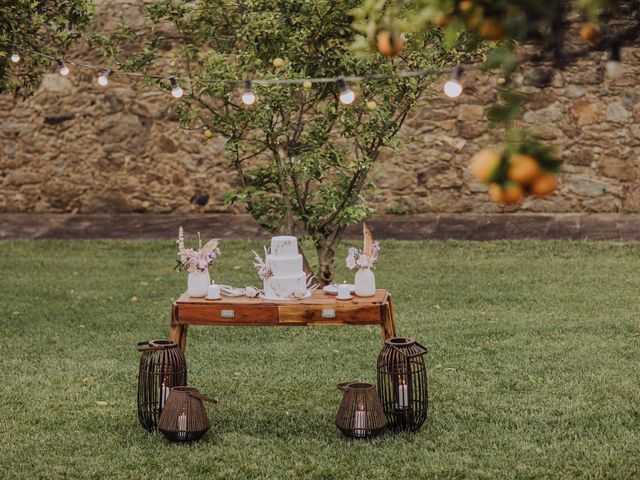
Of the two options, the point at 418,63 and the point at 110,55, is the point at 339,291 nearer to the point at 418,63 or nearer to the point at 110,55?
the point at 418,63

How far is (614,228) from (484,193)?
1.54m

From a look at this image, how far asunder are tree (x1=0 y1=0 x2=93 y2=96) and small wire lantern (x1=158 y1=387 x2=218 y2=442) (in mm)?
2895

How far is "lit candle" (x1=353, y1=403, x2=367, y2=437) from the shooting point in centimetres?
516

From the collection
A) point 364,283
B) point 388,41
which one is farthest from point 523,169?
point 364,283

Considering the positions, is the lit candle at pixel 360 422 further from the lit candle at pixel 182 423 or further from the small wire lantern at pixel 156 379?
the small wire lantern at pixel 156 379

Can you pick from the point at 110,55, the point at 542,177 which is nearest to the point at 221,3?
the point at 110,55

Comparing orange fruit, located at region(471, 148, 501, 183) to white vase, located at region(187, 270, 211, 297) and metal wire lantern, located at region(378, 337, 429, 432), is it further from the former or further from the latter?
white vase, located at region(187, 270, 211, 297)

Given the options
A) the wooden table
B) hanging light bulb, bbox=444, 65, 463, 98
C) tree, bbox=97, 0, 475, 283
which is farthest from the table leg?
tree, bbox=97, 0, 475, 283

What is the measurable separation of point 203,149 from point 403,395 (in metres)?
7.53

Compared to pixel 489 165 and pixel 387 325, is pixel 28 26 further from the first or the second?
pixel 489 165

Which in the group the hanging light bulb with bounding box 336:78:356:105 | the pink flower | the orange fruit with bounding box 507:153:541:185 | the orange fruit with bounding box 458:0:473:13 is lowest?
the orange fruit with bounding box 507:153:541:185

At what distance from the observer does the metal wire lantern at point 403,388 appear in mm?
5309

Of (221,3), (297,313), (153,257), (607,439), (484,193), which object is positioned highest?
(221,3)

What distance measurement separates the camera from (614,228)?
1109 centimetres
